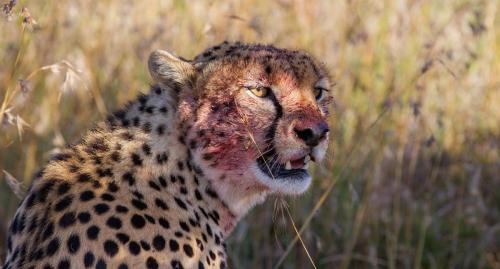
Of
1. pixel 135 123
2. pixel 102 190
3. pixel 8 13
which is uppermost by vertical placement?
pixel 8 13

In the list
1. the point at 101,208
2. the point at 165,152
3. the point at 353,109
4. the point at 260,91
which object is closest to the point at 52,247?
the point at 101,208

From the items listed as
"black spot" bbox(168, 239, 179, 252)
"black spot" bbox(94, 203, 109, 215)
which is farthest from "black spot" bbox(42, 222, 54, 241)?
"black spot" bbox(168, 239, 179, 252)

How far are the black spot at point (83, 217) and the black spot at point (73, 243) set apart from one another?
0.18 feet

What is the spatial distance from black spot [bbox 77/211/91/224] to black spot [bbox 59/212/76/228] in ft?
0.05

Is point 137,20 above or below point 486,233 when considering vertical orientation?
above

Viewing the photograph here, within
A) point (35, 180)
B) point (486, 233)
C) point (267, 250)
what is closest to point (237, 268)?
point (267, 250)

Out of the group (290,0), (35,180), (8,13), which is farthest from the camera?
(290,0)

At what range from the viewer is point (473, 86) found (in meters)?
5.34

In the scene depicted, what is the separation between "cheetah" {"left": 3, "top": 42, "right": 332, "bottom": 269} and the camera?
2.65m

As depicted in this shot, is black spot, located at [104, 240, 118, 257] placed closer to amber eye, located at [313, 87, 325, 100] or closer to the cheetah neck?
the cheetah neck

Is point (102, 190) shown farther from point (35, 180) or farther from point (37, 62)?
point (37, 62)

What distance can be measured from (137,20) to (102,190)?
2826mm

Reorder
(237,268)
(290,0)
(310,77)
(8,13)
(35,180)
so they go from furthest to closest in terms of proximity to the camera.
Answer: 1. (290,0)
2. (237,268)
3. (310,77)
4. (35,180)
5. (8,13)

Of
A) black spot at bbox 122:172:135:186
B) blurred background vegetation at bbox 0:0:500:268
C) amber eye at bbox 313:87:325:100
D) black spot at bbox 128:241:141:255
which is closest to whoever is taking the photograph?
black spot at bbox 128:241:141:255
